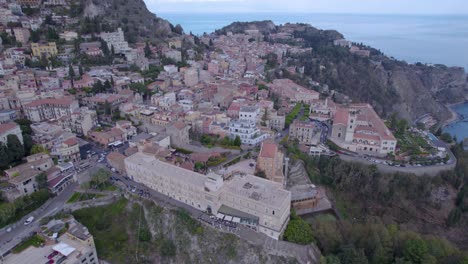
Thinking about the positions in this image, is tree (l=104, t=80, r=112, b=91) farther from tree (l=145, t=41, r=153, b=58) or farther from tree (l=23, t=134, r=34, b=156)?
tree (l=145, t=41, r=153, b=58)

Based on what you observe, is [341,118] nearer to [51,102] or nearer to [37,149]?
[37,149]

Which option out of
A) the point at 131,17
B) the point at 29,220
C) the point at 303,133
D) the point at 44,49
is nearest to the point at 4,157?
the point at 29,220

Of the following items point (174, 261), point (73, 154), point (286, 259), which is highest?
point (73, 154)

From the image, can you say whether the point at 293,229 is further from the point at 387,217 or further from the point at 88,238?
the point at 88,238

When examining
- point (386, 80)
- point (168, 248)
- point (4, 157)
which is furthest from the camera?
→ point (386, 80)

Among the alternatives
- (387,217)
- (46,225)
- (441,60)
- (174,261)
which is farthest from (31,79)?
(441,60)

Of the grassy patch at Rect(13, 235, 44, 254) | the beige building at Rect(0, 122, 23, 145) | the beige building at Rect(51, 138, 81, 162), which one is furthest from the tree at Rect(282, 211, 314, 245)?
the beige building at Rect(0, 122, 23, 145)
